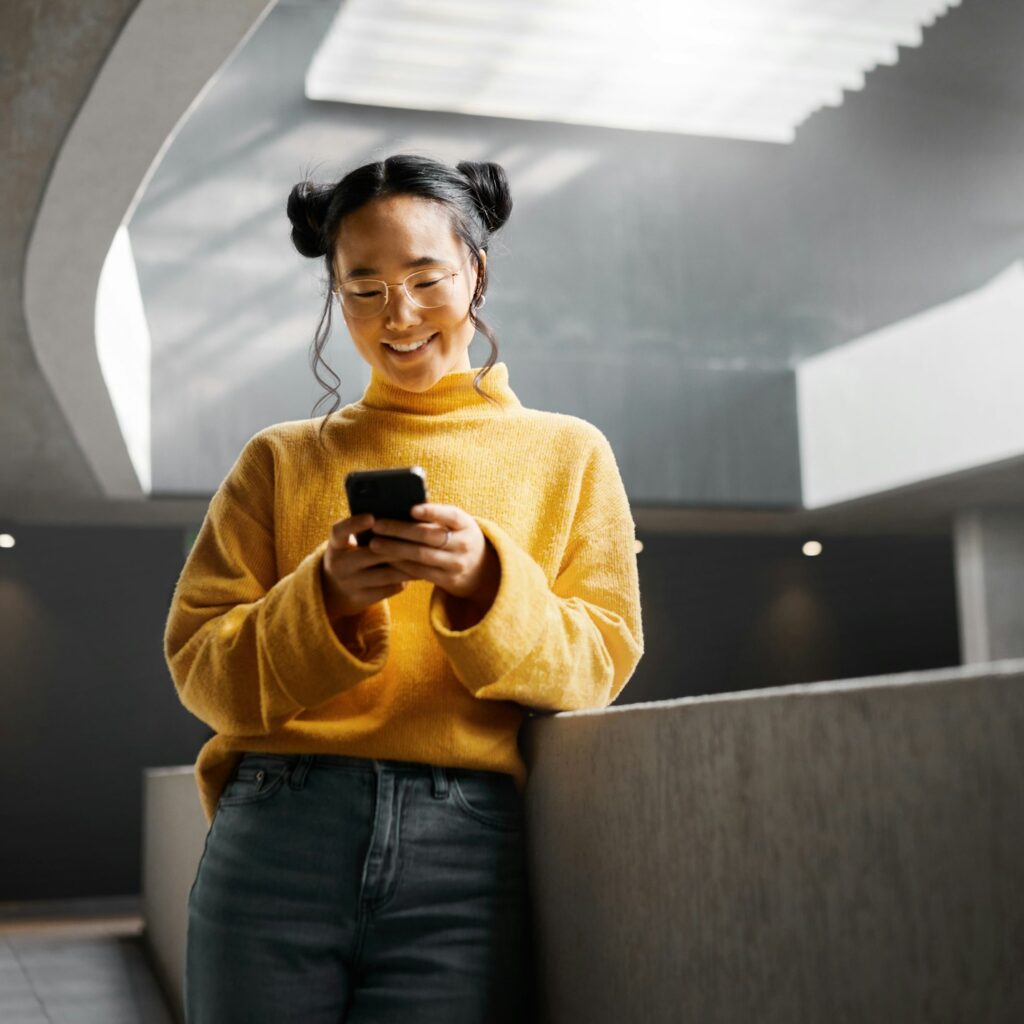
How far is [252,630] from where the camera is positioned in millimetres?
1169

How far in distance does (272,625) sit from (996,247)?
1049cm

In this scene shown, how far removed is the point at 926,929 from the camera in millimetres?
714

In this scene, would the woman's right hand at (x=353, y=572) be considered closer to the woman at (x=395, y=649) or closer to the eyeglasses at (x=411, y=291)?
the woman at (x=395, y=649)

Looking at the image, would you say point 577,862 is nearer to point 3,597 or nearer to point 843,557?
point 3,597

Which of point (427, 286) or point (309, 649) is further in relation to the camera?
point (427, 286)

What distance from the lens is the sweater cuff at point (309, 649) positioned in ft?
3.62

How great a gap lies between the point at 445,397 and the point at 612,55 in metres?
7.28

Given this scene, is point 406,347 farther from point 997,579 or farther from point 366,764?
point 997,579

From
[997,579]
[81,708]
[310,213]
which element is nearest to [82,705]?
[81,708]

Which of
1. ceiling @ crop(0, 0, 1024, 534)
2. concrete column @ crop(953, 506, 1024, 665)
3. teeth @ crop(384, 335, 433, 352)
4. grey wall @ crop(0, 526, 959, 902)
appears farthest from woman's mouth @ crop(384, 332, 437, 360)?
concrete column @ crop(953, 506, 1024, 665)

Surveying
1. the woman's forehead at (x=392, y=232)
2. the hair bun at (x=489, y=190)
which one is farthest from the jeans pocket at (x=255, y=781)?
the hair bun at (x=489, y=190)

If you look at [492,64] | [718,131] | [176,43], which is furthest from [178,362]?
A: [176,43]

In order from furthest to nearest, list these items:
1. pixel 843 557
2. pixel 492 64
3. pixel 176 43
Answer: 1. pixel 843 557
2. pixel 492 64
3. pixel 176 43

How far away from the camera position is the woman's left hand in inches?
41.9
